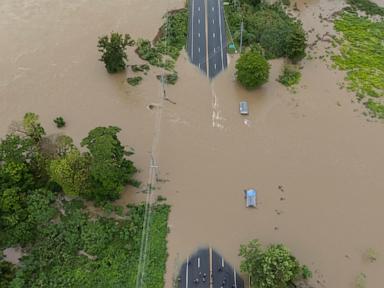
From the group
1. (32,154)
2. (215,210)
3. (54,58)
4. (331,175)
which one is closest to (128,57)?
(54,58)

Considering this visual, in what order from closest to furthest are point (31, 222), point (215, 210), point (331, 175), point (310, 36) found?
point (31, 222), point (215, 210), point (331, 175), point (310, 36)

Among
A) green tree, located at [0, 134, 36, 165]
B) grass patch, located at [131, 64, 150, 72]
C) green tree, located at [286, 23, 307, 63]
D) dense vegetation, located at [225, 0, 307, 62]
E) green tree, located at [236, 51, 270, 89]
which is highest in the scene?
dense vegetation, located at [225, 0, 307, 62]

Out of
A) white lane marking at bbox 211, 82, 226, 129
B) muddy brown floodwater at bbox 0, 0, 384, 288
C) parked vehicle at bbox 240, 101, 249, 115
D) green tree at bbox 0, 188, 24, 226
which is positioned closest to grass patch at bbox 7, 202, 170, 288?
muddy brown floodwater at bbox 0, 0, 384, 288

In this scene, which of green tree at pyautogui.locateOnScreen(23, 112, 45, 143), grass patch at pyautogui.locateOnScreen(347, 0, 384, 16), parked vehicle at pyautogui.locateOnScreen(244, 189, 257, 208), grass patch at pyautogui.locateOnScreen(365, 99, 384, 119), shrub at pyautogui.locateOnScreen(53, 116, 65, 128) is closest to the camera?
parked vehicle at pyautogui.locateOnScreen(244, 189, 257, 208)

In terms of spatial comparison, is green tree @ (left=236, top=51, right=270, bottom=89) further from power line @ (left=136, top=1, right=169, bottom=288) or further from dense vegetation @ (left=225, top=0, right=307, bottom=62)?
power line @ (left=136, top=1, right=169, bottom=288)

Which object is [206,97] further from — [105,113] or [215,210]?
[215,210]

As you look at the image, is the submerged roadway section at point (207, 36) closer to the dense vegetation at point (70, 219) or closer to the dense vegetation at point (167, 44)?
the dense vegetation at point (167, 44)

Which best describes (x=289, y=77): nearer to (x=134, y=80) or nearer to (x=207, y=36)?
(x=207, y=36)
